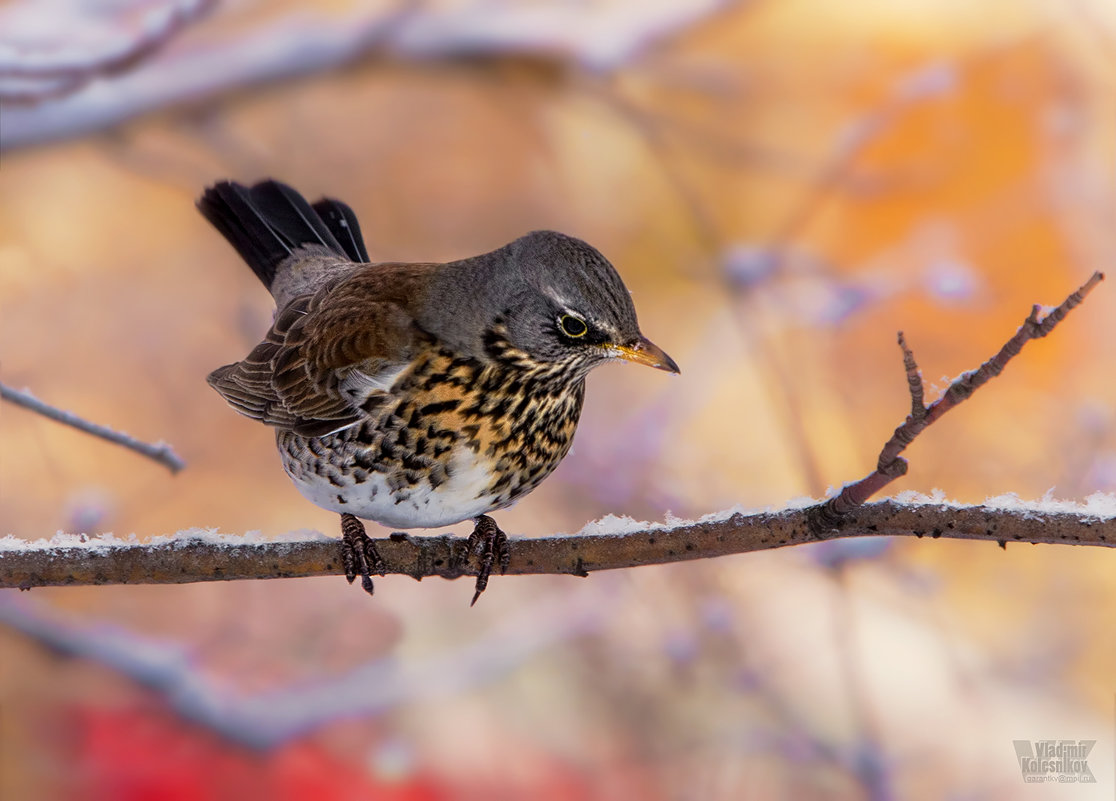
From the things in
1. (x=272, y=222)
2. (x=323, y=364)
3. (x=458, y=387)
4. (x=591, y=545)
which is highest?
(x=272, y=222)

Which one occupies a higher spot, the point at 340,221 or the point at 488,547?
the point at 340,221

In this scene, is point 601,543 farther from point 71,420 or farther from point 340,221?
point 340,221

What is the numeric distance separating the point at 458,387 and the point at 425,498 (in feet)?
0.64

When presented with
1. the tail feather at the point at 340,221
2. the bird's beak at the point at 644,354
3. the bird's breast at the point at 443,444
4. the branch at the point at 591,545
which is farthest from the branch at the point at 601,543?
the tail feather at the point at 340,221

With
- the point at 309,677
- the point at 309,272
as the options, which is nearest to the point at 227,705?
the point at 309,677

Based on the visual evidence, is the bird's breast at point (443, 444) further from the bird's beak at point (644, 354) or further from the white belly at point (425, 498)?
the bird's beak at point (644, 354)

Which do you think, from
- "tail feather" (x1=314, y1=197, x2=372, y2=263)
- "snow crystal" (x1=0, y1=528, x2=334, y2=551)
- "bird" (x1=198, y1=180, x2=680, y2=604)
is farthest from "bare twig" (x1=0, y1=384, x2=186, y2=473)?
"tail feather" (x1=314, y1=197, x2=372, y2=263)

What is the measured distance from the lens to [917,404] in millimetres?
1339

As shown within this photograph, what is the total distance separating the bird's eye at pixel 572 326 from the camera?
5.52 feet

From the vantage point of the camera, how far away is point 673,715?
285 cm

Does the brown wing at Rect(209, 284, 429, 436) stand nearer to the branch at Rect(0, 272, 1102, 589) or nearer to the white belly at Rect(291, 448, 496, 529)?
the white belly at Rect(291, 448, 496, 529)

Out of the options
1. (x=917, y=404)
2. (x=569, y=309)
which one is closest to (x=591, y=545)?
(x=569, y=309)

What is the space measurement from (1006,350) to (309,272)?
1.65m

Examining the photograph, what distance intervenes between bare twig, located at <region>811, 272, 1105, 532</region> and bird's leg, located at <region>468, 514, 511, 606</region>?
559 millimetres
